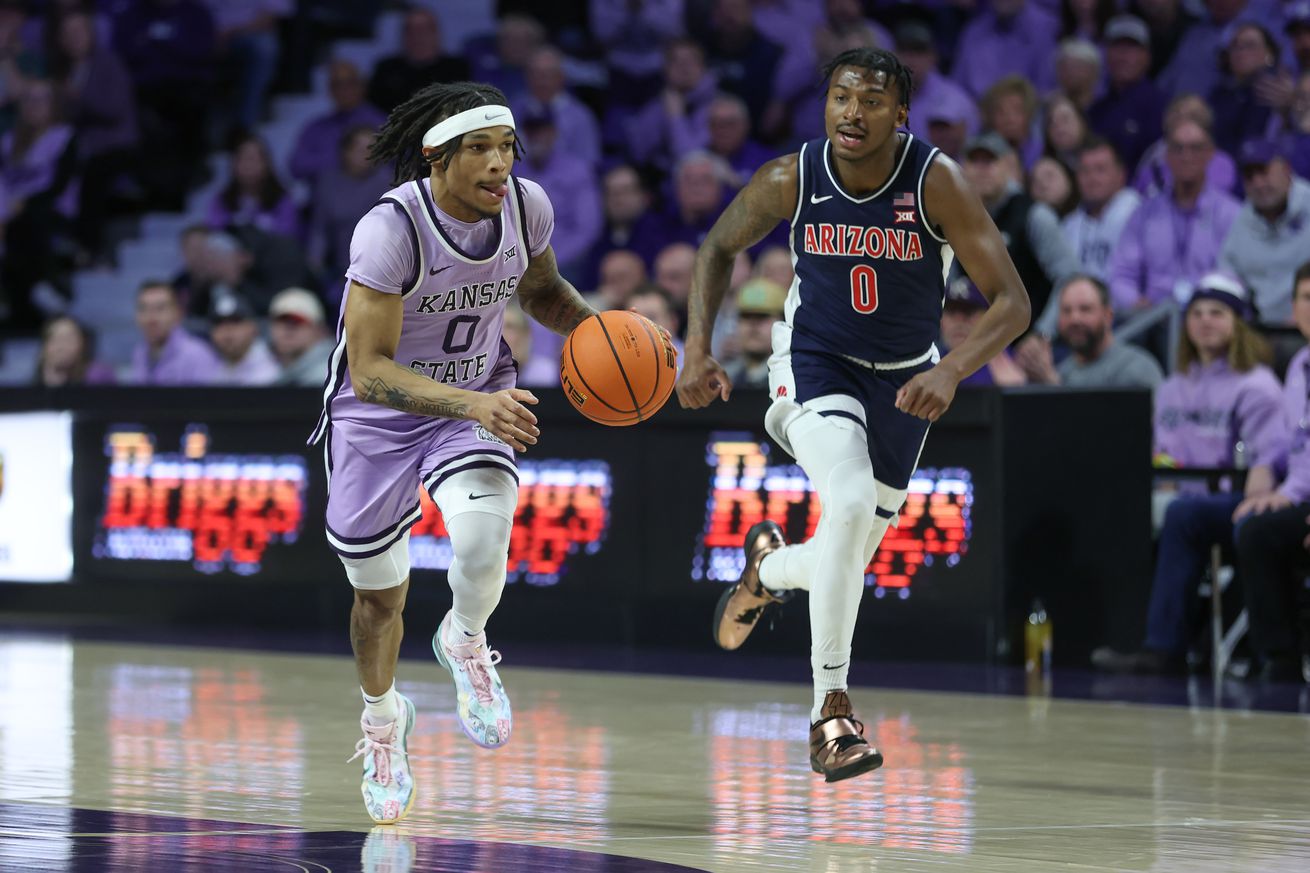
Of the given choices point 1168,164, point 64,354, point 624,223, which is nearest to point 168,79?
point 64,354

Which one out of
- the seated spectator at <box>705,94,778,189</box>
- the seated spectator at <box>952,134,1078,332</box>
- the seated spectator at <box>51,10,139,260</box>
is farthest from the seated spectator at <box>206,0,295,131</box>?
the seated spectator at <box>952,134,1078,332</box>

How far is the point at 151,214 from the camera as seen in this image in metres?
18.1

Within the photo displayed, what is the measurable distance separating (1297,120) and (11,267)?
10.0 metres

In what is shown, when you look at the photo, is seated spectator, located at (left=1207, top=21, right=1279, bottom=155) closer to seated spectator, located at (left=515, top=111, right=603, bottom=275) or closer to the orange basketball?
seated spectator, located at (left=515, top=111, right=603, bottom=275)

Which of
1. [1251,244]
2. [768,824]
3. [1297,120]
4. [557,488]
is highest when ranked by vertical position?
[1297,120]

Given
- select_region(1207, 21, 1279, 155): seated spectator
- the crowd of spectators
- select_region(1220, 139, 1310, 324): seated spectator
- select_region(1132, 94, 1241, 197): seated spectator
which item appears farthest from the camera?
select_region(1207, 21, 1279, 155): seated spectator

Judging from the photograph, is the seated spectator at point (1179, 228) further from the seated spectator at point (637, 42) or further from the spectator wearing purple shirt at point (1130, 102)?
the seated spectator at point (637, 42)

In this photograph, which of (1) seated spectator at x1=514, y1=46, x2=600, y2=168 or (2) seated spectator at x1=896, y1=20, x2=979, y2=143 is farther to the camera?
(1) seated spectator at x1=514, y1=46, x2=600, y2=168

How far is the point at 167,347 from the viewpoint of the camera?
548 inches

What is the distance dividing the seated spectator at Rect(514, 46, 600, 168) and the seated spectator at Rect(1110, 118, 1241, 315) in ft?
14.7

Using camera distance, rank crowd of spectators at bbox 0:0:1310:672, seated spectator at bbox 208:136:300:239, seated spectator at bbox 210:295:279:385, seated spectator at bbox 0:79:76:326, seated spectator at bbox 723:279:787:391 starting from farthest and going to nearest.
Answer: seated spectator at bbox 0:79:76:326
seated spectator at bbox 208:136:300:239
seated spectator at bbox 210:295:279:385
crowd of spectators at bbox 0:0:1310:672
seated spectator at bbox 723:279:787:391

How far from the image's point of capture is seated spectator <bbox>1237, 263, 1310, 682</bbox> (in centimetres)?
1006

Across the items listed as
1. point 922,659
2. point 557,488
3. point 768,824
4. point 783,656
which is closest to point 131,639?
point 557,488

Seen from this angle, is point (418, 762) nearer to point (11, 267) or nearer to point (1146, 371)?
point (1146, 371)
